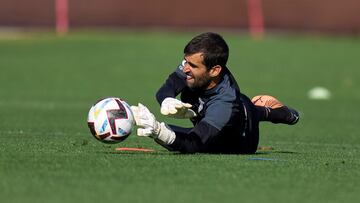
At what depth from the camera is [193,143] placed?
31.6ft

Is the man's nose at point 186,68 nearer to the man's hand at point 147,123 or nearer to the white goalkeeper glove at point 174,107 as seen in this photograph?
the white goalkeeper glove at point 174,107

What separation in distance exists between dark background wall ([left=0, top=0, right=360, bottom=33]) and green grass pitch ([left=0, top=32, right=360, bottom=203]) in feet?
3.20

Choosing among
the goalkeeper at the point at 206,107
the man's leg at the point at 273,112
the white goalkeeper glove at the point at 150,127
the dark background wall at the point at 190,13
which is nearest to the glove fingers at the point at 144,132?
the white goalkeeper glove at the point at 150,127

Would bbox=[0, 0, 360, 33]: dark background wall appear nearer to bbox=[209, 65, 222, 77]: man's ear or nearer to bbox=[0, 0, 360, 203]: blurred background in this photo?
bbox=[0, 0, 360, 203]: blurred background

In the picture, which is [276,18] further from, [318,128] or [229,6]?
[318,128]

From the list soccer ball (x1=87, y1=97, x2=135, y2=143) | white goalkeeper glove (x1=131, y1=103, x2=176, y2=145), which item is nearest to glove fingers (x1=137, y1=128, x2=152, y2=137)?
white goalkeeper glove (x1=131, y1=103, x2=176, y2=145)

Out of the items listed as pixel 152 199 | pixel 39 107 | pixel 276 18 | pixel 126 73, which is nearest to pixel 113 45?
pixel 126 73

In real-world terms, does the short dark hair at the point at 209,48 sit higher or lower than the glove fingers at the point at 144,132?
higher

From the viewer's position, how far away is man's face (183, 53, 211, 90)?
32.2 ft

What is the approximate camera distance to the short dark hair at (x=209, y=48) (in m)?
9.79

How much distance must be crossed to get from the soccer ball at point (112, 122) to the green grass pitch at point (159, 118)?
0.20 metres

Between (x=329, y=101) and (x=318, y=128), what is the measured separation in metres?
6.99

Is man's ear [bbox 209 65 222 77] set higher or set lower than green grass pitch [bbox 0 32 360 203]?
higher

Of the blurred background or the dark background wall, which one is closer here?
the blurred background
